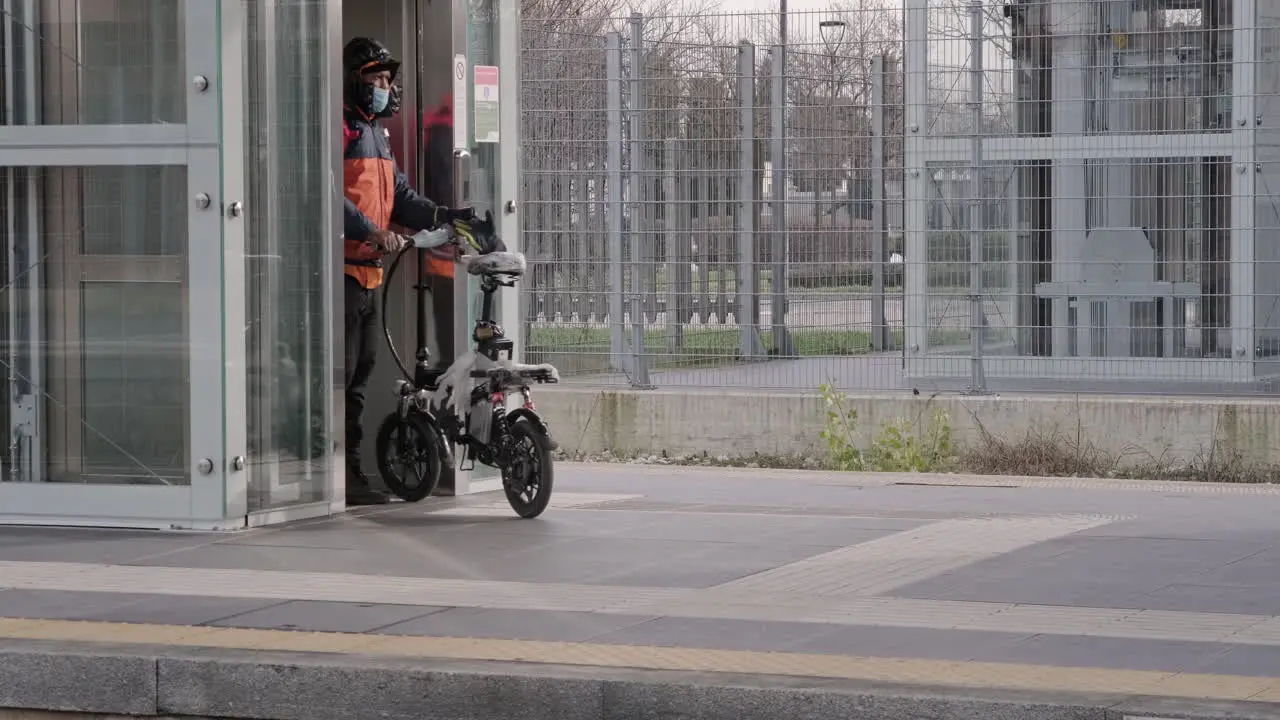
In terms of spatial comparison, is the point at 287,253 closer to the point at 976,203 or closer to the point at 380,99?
the point at 380,99

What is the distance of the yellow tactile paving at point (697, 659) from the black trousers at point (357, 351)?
361 cm

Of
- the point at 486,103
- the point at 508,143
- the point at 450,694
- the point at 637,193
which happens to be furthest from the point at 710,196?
the point at 450,694

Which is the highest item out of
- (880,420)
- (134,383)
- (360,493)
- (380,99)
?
(380,99)

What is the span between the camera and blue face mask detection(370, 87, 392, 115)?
411 inches

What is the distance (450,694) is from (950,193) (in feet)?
30.8

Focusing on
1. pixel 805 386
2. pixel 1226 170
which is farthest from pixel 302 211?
pixel 1226 170

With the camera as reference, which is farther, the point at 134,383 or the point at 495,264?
the point at 495,264

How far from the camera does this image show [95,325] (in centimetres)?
969

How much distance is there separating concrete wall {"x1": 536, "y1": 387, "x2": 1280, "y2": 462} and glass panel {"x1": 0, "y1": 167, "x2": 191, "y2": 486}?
220 inches

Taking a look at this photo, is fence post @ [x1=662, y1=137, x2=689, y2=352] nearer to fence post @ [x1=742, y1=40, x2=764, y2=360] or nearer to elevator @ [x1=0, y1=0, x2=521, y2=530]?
fence post @ [x1=742, y1=40, x2=764, y2=360]

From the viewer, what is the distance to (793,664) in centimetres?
623

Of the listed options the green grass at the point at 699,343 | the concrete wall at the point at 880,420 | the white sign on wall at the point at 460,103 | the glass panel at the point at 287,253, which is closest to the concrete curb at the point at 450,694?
the glass panel at the point at 287,253

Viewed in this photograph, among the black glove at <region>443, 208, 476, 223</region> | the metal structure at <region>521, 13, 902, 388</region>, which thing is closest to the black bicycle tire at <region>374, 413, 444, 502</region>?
the black glove at <region>443, 208, 476, 223</region>

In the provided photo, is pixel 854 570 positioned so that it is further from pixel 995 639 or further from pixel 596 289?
pixel 596 289
